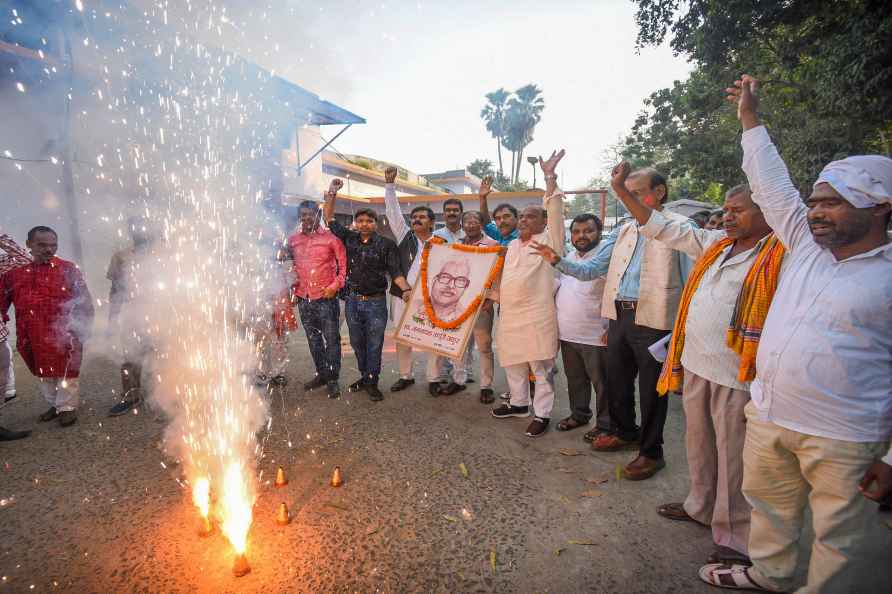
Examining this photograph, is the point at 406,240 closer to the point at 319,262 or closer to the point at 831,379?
the point at 319,262

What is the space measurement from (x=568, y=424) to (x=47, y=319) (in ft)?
17.6

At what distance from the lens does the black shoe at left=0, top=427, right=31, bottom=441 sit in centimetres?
410

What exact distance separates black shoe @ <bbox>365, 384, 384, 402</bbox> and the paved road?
2.06ft

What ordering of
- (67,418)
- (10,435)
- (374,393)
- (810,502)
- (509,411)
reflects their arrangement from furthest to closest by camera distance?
(374,393), (509,411), (67,418), (10,435), (810,502)

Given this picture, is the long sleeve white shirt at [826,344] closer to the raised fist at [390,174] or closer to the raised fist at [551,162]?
the raised fist at [551,162]

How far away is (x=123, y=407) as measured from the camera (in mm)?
4711

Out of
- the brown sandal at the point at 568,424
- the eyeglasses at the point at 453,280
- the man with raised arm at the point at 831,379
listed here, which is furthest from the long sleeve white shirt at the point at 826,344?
the eyeglasses at the point at 453,280

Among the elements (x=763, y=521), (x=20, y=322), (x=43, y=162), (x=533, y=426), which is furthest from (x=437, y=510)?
(x=43, y=162)

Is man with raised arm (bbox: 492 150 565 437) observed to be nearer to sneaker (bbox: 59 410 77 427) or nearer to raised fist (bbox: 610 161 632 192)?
raised fist (bbox: 610 161 632 192)

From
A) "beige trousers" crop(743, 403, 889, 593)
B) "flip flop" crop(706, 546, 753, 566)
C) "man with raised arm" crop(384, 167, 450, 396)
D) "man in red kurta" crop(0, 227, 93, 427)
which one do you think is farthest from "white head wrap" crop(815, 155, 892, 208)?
"man in red kurta" crop(0, 227, 93, 427)

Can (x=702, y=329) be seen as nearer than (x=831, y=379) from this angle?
No

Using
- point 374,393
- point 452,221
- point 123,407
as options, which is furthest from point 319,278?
point 123,407

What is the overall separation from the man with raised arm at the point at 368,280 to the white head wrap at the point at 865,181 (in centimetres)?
406

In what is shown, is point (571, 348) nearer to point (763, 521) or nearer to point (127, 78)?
point (763, 521)
